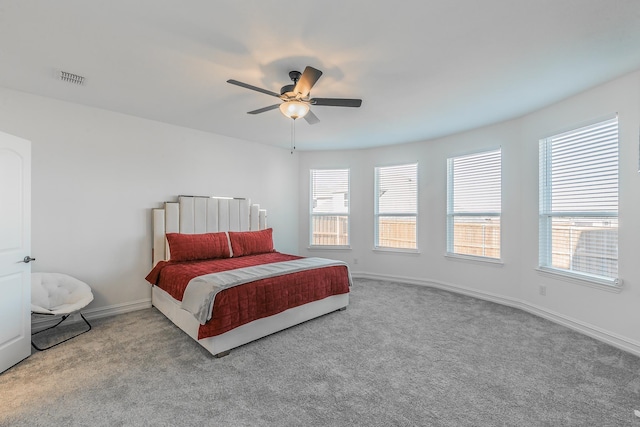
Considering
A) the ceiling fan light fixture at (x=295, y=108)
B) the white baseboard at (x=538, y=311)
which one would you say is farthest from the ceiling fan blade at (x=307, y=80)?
the white baseboard at (x=538, y=311)

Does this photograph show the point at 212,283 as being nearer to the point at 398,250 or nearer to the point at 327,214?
the point at 327,214

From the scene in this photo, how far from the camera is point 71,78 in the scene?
2686 millimetres

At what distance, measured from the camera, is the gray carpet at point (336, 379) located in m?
1.80

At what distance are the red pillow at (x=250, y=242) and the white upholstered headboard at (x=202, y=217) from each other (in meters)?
0.33

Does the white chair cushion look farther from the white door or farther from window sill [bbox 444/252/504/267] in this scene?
window sill [bbox 444/252/504/267]

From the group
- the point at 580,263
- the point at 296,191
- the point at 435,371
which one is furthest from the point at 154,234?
the point at 580,263

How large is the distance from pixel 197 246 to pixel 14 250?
5.65ft

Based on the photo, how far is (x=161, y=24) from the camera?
194cm

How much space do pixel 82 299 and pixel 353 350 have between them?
2.86 m

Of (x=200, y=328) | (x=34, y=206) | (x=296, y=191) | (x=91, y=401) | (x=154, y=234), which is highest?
(x=296, y=191)

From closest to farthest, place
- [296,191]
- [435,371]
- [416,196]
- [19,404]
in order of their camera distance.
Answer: [19,404]
[435,371]
[416,196]
[296,191]

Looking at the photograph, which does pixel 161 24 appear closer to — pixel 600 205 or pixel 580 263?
pixel 600 205

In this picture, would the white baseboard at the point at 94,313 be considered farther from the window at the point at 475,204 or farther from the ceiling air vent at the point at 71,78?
the window at the point at 475,204

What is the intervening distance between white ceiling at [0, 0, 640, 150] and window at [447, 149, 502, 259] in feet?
3.47
